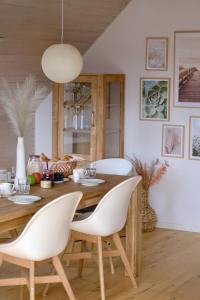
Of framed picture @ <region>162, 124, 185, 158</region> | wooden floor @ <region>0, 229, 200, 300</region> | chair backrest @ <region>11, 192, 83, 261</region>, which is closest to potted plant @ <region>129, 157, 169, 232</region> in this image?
framed picture @ <region>162, 124, 185, 158</region>

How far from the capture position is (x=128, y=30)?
6.22m

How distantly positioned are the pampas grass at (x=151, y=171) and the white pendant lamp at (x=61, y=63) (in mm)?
2011

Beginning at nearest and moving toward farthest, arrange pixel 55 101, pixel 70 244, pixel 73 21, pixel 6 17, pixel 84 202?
1. pixel 84 202
2. pixel 70 244
3. pixel 6 17
4. pixel 73 21
5. pixel 55 101

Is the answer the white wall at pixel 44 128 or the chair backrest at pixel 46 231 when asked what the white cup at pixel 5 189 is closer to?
the chair backrest at pixel 46 231

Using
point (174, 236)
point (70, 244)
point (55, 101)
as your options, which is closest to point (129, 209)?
point (70, 244)

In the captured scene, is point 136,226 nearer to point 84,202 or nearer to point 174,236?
point 84,202

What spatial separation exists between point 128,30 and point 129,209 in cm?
228

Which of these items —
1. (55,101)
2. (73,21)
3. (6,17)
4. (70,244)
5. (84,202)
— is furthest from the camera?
(55,101)

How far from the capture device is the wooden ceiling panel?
508 centimetres

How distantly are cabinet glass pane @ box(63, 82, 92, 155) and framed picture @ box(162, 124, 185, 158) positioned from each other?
30.4 inches

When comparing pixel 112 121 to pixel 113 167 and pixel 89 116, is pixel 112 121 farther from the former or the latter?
pixel 113 167

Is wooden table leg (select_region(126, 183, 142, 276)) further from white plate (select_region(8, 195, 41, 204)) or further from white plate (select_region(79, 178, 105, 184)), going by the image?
white plate (select_region(8, 195, 41, 204))

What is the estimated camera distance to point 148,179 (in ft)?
20.2

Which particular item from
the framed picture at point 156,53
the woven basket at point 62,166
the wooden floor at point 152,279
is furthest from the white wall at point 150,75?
the woven basket at point 62,166
